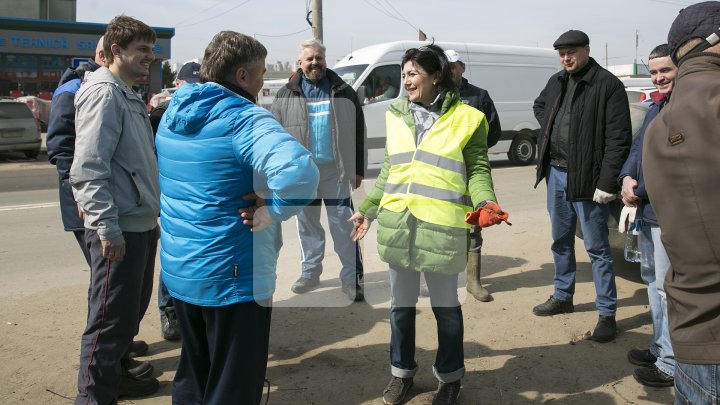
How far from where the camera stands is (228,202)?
252cm

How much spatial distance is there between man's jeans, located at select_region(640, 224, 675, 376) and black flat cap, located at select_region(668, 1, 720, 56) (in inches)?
67.7

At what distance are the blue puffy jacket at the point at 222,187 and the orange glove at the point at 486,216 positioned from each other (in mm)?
896

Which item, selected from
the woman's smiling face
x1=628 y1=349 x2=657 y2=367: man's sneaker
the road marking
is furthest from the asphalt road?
the woman's smiling face

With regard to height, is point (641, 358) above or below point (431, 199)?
below

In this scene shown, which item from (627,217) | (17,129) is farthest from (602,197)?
(17,129)

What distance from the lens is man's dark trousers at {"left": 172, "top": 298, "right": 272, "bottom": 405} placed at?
261cm

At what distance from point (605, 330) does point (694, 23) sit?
283cm

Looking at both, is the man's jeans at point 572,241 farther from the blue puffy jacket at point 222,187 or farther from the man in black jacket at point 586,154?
the blue puffy jacket at point 222,187

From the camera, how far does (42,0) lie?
40.6 meters

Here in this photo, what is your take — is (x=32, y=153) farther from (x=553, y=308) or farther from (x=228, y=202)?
(x=228, y=202)

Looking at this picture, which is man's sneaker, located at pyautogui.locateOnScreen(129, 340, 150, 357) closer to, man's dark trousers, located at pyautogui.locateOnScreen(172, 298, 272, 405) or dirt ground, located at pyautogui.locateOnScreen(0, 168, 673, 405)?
dirt ground, located at pyautogui.locateOnScreen(0, 168, 673, 405)

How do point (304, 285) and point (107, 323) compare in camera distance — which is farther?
point (304, 285)

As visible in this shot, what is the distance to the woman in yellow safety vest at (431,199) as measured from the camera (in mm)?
3342

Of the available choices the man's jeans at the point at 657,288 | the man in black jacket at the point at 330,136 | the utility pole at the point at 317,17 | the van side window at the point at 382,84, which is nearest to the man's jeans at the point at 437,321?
the man's jeans at the point at 657,288
